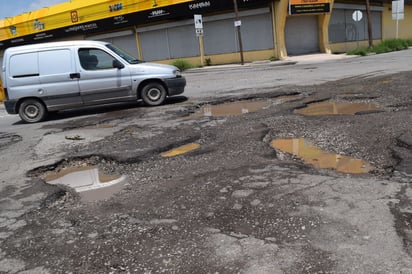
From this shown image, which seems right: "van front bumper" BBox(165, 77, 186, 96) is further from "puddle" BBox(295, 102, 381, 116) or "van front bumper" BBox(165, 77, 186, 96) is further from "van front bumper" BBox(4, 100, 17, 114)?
"van front bumper" BBox(4, 100, 17, 114)

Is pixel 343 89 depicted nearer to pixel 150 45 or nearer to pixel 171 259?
pixel 171 259

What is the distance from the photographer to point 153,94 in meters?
11.4

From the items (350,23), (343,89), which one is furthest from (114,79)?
(350,23)

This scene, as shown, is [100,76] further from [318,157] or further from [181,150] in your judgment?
[318,157]

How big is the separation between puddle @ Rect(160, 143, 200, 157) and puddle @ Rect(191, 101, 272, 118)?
247 cm

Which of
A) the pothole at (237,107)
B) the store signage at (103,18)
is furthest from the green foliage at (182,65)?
the pothole at (237,107)

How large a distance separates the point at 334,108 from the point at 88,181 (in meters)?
5.42

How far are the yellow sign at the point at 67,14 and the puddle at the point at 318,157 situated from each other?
87.4 ft

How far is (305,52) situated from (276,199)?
2862cm

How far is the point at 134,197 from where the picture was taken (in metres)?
4.74

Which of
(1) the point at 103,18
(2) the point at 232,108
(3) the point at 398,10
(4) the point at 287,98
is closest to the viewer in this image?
(2) the point at 232,108

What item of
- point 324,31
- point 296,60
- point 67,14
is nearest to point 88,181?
point 296,60

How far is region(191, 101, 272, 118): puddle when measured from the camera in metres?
9.31

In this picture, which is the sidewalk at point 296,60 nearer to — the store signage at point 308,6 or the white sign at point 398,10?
the store signage at point 308,6
